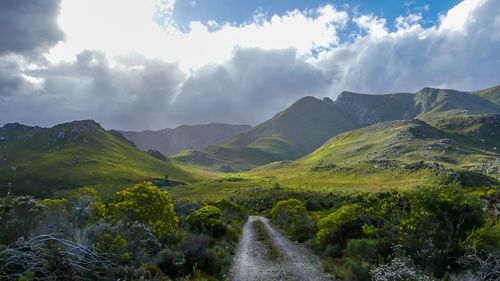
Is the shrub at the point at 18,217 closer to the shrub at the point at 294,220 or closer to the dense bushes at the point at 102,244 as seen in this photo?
the dense bushes at the point at 102,244

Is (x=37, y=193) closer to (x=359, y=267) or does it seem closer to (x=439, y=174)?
(x=439, y=174)

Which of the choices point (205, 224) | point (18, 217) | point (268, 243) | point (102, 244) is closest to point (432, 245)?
point (102, 244)

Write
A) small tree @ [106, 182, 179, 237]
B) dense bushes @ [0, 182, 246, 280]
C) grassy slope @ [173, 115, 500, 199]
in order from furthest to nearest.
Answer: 1. grassy slope @ [173, 115, 500, 199]
2. small tree @ [106, 182, 179, 237]
3. dense bushes @ [0, 182, 246, 280]

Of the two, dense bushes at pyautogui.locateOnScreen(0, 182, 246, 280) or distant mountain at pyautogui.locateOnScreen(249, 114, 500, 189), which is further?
distant mountain at pyautogui.locateOnScreen(249, 114, 500, 189)

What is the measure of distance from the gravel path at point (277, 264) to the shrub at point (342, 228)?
1.58 metres

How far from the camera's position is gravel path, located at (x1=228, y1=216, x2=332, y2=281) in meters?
17.6

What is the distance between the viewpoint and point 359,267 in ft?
51.9

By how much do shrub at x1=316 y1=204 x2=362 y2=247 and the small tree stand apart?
10036 millimetres

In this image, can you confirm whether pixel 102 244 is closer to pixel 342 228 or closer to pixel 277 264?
pixel 277 264

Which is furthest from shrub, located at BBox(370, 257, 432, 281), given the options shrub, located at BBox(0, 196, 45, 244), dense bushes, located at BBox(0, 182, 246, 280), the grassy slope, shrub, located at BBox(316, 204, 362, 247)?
the grassy slope

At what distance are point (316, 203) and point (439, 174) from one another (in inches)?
2235

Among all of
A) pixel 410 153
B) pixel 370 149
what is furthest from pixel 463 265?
pixel 370 149

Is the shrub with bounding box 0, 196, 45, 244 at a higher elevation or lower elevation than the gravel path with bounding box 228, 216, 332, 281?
higher

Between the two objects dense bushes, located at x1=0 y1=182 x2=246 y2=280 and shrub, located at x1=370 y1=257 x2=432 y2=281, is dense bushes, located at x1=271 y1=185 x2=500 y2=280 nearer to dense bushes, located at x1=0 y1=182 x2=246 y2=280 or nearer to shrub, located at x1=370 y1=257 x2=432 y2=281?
shrub, located at x1=370 y1=257 x2=432 y2=281
